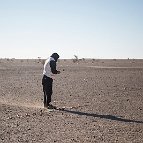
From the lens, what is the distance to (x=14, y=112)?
12961 millimetres

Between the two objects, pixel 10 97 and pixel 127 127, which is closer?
pixel 127 127

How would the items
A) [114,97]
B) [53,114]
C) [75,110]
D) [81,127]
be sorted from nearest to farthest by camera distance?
[81,127] → [53,114] → [75,110] → [114,97]

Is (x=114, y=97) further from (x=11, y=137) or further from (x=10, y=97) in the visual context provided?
(x=11, y=137)

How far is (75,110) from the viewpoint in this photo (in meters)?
13.5

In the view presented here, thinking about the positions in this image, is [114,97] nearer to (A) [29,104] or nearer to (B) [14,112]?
(A) [29,104]

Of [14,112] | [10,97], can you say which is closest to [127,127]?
[14,112]

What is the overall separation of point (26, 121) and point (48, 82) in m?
3.28

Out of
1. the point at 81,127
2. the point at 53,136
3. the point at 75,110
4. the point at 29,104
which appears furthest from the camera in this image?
the point at 29,104

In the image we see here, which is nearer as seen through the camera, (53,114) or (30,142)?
(30,142)

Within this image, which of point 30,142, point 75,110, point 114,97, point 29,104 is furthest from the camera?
point 114,97

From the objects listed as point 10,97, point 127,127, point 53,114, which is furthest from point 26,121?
point 10,97

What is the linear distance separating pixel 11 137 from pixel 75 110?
15.2 ft

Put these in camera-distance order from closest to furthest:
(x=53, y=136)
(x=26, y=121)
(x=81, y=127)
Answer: (x=53, y=136)
(x=81, y=127)
(x=26, y=121)

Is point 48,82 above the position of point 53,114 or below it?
above
